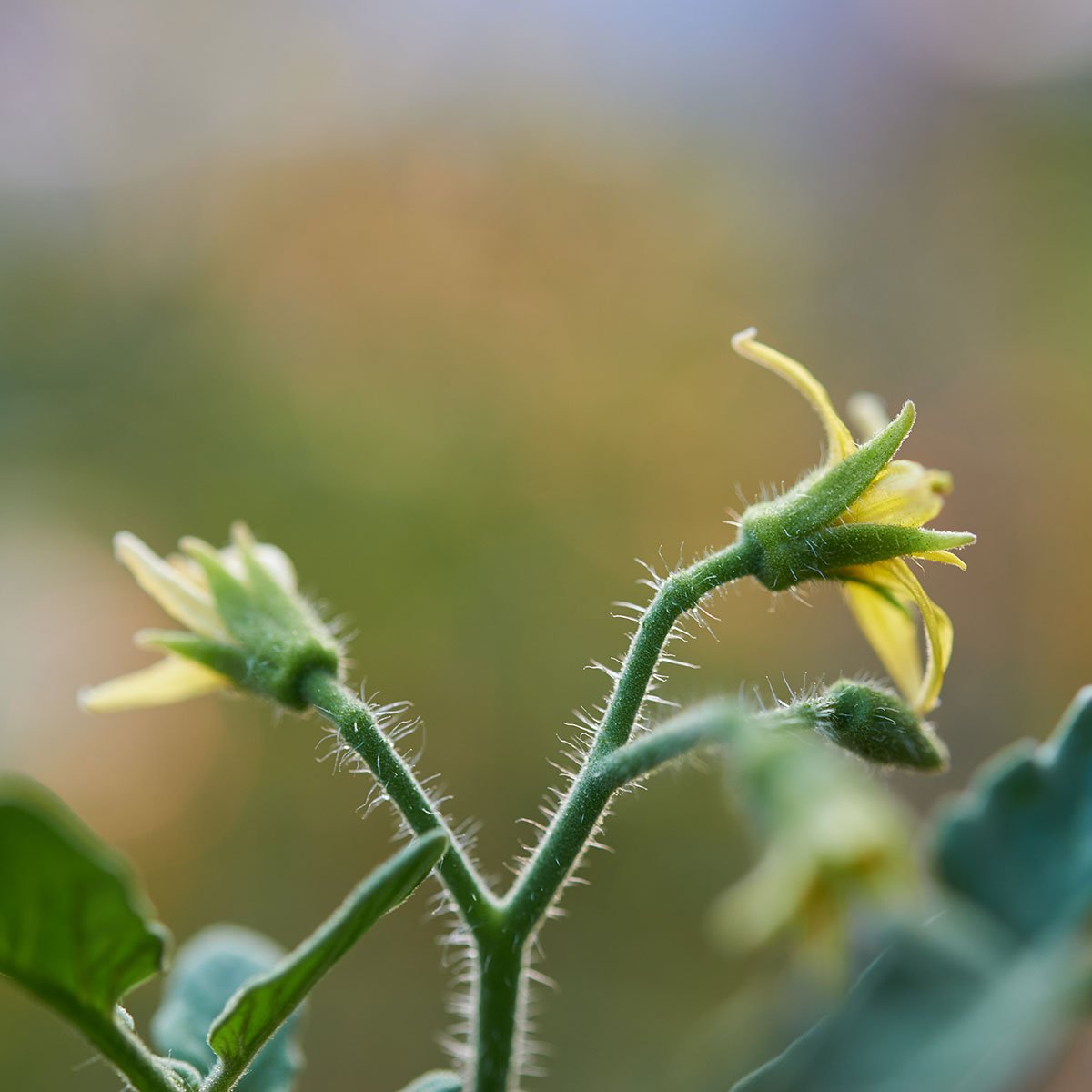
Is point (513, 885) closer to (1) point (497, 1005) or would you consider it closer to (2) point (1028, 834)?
(1) point (497, 1005)

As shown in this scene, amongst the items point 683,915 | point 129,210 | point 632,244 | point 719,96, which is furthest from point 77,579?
point 719,96

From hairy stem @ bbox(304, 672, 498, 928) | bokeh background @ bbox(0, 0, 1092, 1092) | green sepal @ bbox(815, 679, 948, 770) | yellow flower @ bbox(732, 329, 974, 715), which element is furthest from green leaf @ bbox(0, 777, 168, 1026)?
bokeh background @ bbox(0, 0, 1092, 1092)

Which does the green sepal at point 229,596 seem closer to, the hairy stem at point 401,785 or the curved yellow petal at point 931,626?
the hairy stem at point 401,785

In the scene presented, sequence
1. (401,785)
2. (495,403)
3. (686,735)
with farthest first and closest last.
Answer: (495,403) < (401,785) < (686,735)

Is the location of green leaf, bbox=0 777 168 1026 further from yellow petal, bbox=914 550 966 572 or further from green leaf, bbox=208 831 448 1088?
yellow petal, bbox=914 550 966 572

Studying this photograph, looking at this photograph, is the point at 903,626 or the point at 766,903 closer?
the point at 766,903

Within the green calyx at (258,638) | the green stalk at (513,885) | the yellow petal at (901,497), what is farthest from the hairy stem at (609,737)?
the green calyx at (258,638)

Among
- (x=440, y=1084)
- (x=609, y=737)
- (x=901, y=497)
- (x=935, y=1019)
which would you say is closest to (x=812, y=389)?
(x=901, y=497)
